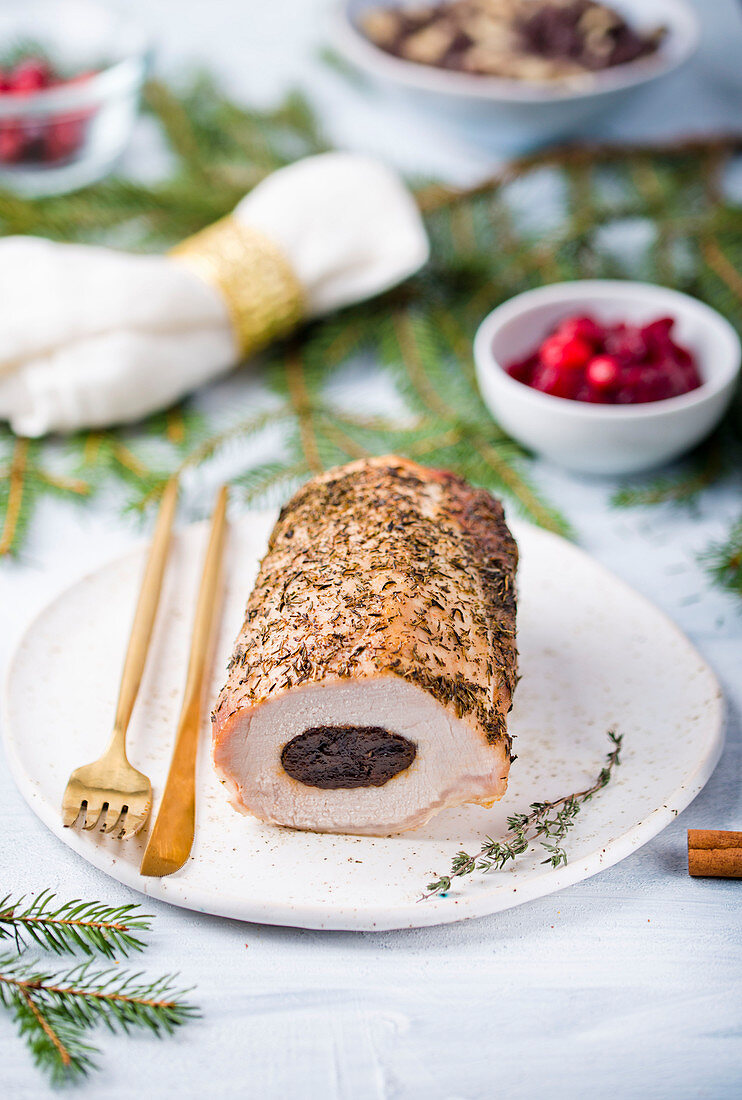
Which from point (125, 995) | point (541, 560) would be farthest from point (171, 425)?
point (125, 995)

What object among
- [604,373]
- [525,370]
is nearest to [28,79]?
[525,370]

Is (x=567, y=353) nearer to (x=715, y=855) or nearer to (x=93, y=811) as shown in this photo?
(x=715, y=855)

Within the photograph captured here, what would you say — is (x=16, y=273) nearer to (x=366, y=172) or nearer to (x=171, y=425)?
A: (x=171, y=425)

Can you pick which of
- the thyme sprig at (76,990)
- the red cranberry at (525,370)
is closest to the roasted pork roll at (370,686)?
the thyme sprig at (76,990)

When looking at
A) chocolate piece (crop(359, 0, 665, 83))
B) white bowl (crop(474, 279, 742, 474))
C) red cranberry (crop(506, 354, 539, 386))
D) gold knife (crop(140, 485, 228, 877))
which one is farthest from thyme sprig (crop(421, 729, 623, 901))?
chocolate piece (crop(359, 0, 665, 83))

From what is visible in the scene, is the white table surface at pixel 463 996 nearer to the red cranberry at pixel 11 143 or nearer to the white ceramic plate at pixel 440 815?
the white ceramic plate at pixel 440 815

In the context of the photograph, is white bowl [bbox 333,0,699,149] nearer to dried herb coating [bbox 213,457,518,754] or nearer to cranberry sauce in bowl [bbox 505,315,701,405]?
cranberry sauce in bowl [bbox 505,315,701,405]
